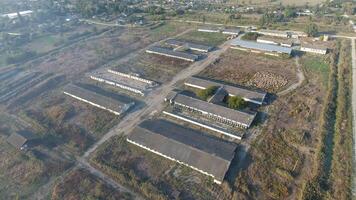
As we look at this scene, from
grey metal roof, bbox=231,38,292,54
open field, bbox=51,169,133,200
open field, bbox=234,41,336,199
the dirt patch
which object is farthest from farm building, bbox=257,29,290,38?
open field, bbox=51,169,133,200

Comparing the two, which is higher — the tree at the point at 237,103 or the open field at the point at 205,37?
the open field at the point at 205,37

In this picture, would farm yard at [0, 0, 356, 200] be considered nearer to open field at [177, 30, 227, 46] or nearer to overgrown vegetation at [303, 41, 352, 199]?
overgrown vegetation at [303, 41, 352, 199]

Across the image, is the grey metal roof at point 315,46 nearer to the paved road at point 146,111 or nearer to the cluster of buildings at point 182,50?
the paved road at point 146,111

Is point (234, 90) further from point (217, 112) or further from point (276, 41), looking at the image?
point (276, 41)

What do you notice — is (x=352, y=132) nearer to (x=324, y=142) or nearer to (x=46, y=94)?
(x=324, y=142)

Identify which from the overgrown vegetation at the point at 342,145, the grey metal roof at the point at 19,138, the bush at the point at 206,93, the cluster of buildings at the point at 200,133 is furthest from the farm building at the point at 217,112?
the grey metal roof at the point at 19,138

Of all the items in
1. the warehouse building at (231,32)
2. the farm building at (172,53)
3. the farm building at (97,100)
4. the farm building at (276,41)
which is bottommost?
the farm building at (97,100)

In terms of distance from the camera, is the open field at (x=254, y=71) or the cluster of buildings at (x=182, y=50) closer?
the open field at (x=254, y=71)
